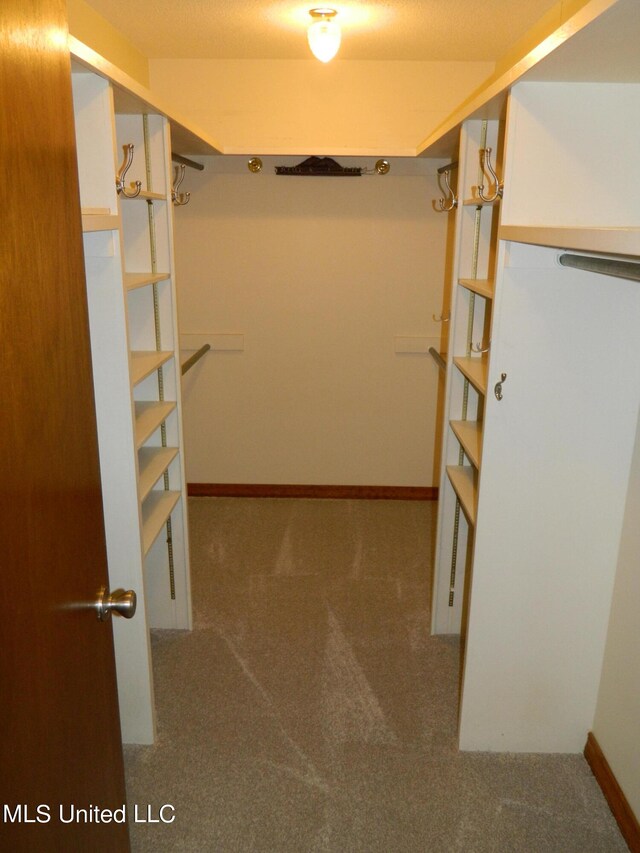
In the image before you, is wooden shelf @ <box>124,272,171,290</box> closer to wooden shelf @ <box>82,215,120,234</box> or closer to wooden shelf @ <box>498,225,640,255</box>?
wooden shelf @ <box>82,215,120,234</box>

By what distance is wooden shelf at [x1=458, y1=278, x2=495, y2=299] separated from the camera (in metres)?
2.11

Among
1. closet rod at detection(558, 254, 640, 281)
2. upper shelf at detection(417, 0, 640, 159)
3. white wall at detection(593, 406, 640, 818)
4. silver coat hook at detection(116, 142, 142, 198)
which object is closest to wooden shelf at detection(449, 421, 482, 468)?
white wall at detection(593, 406, 640, 818)

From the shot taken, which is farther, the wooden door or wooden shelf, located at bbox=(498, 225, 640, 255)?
wooden shelf, located at bbox=(498, 225, 640, 255)

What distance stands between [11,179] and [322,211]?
10.9ft

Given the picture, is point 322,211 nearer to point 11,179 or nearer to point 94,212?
point 94,212

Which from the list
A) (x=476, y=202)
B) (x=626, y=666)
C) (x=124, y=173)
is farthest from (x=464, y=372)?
(x=124, y=173)

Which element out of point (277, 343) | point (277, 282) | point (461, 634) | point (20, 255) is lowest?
point (461, 634)

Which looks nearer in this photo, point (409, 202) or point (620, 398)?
point (620, 398)

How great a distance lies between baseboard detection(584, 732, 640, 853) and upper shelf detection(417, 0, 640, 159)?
191 centimetres

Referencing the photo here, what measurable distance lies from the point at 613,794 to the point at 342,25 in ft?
9.85

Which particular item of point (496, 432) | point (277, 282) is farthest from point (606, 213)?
point (277, 282)

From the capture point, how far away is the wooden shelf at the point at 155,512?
234cm

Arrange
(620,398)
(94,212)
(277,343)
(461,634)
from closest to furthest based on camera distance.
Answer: (94,212), (620,398), (461,634), (277,343)

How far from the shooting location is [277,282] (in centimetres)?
410
